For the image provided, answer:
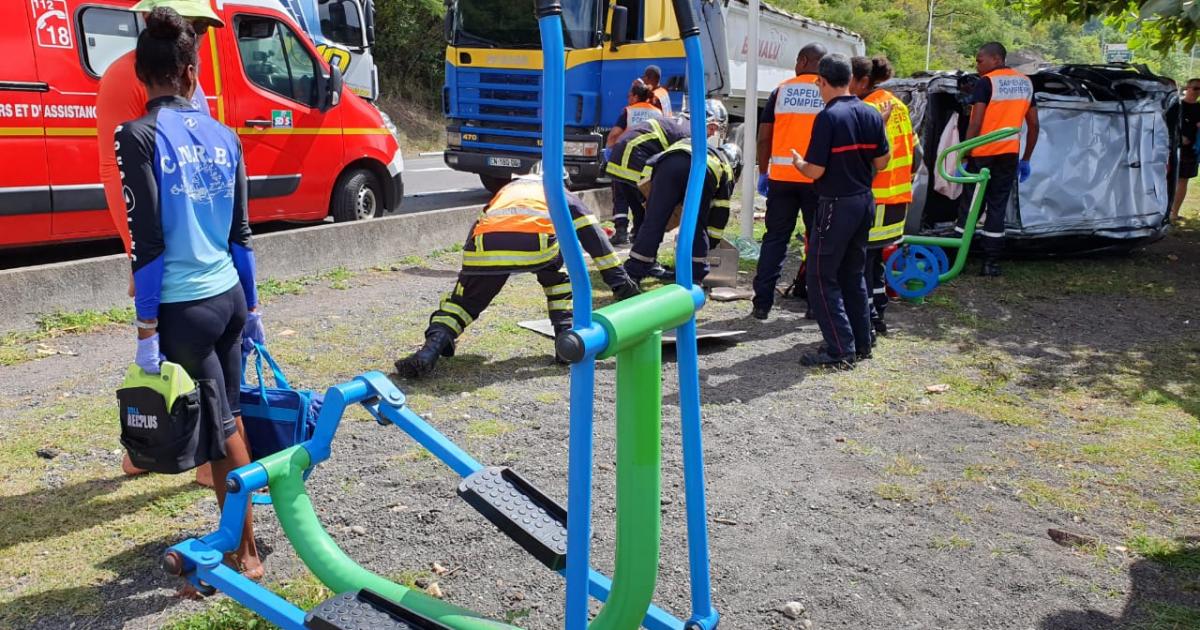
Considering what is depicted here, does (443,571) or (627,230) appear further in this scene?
(627,230)

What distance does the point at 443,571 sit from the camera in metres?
3.41

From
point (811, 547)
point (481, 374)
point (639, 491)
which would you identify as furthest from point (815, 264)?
point (639, 491)

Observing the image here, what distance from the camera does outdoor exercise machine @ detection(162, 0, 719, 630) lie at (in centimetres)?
195

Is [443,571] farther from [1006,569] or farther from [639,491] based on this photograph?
[1006,569]

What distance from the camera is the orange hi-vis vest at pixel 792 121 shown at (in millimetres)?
6953

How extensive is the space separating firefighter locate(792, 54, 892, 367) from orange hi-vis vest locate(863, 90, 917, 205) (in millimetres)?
562

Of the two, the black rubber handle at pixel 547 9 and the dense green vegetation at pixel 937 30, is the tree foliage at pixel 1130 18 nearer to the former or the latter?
the black rubber handle at pixel 547 9

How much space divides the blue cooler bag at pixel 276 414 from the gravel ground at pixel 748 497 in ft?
1.24

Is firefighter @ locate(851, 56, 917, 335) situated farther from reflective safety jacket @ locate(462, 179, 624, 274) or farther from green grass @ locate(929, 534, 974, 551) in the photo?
green grass @ locate(929, 534, 974, 551)

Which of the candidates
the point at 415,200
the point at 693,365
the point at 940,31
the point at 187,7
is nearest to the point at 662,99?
the point at 415,200

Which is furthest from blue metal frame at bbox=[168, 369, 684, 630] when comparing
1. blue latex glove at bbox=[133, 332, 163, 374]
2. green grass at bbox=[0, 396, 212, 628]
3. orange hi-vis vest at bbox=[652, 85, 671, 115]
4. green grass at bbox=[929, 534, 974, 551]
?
orange hi-vis vest at bbox=[652, 85, 671, 115]

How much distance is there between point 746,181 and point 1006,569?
6.73m

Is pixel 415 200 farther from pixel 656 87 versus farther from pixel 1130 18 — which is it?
pixel 1130 18

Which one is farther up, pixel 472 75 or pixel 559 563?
pixel 472 75
